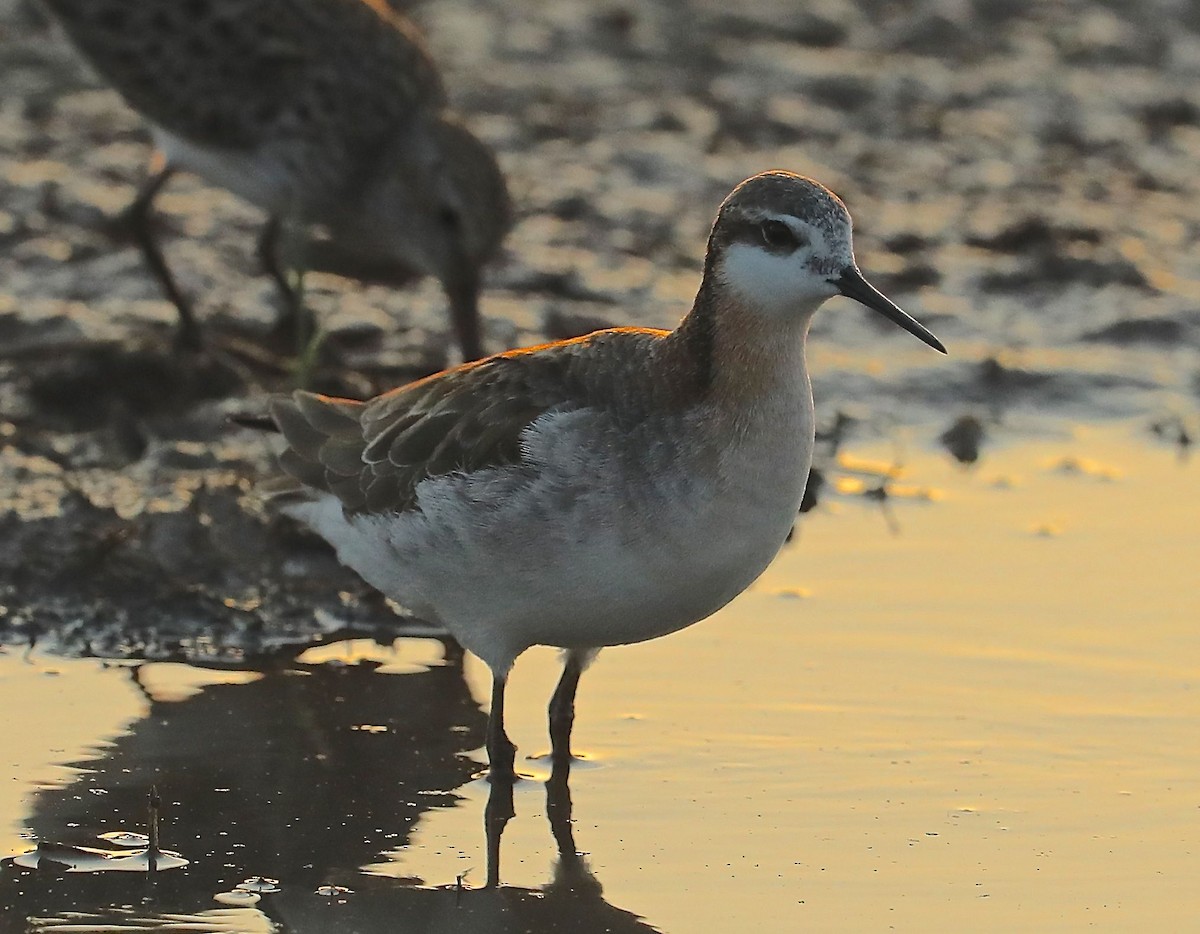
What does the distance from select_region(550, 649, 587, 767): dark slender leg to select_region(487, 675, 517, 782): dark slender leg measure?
23 cm

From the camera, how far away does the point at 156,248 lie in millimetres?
10961

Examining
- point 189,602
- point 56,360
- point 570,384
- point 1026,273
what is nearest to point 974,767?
point 570,384

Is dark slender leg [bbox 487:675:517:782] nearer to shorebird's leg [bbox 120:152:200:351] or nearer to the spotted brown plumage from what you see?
the spotted brown plumage

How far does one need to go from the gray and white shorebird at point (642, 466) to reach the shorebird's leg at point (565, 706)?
13 millimetres

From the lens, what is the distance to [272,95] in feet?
34.6

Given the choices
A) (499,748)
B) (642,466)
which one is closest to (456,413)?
(642,466)

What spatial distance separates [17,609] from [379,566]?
167 cm

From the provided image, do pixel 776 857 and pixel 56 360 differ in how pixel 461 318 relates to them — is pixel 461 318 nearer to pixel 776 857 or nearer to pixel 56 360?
pixel 56 360

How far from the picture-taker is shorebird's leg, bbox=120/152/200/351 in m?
10.6

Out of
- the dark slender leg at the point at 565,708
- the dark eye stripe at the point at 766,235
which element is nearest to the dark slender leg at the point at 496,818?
the dark slender leg at the point at 565,708

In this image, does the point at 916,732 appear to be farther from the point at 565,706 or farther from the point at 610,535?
the point at 610,535

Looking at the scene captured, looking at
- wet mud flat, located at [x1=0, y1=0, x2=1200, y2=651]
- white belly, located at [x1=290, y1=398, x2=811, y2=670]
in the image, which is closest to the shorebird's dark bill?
white belly, located at [x1=290, y1=398, x2=811, y2=670]

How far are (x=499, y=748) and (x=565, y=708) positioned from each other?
0.34 metres

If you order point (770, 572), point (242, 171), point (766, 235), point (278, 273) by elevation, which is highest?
point (766, 235)
